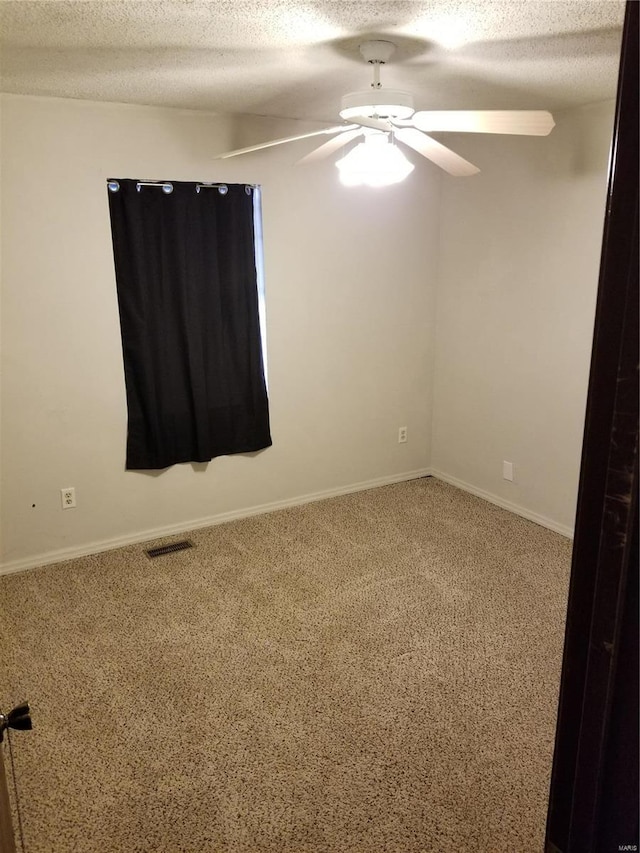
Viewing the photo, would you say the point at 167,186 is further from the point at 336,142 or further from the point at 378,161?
the point at 378,161

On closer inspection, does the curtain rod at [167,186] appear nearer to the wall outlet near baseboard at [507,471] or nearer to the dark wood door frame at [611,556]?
the wall outlet near baseboard at [507,471]

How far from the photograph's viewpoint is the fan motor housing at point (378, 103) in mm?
2152

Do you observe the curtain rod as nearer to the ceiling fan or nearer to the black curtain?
the black curtain

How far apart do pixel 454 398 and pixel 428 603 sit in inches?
71.5

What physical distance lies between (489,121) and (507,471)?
8.08ft

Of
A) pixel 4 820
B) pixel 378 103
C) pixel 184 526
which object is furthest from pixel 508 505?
pixel 4 820

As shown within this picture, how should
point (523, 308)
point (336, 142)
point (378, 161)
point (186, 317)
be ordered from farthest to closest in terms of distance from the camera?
point (523, 308) < point (186, 317) < point (336, 142) < point (378, 161)

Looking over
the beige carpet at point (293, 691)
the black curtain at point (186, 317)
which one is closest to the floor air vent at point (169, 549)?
the beige carpet at point (293, 691)

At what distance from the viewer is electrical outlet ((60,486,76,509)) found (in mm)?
3414

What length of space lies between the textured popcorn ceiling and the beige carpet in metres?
2.32

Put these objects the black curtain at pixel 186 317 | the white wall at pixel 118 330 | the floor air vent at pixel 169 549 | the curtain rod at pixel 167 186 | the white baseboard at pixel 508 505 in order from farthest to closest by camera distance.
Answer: the white baseboard at pixel 508 505
the floor air vent at pixel 169 549
the black curtain at pixel 186 317
the curtain rod at pixel 167 186
the white wall at pixel 118 330

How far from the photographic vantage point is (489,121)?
2104 millimetres

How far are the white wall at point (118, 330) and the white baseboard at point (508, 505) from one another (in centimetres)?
23

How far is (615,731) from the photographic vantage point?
2.32 ft
